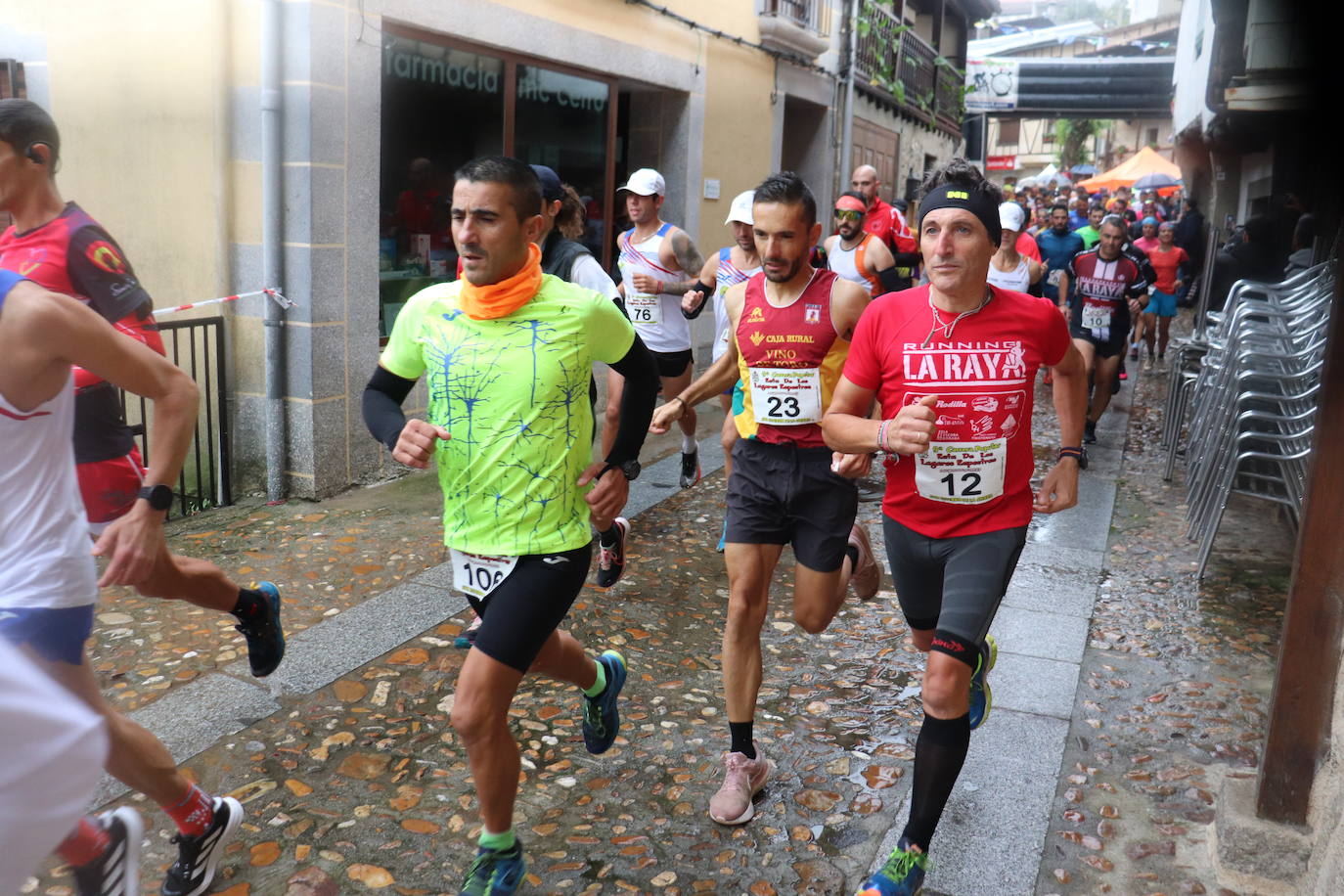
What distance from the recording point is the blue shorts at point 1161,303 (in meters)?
15.7

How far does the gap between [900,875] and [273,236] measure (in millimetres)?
5565

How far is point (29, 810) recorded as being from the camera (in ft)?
3.71

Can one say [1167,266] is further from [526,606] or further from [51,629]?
[51,629]

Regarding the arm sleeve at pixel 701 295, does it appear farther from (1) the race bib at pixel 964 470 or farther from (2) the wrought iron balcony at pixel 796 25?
(2) the wrought iron balcony at pixel 796 25

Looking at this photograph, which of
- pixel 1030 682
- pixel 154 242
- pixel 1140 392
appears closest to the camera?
pixel 1030 682

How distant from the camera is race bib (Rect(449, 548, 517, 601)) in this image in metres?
3.16

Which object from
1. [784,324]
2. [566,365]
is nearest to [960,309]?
[784,324]

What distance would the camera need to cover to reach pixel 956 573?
337 cm

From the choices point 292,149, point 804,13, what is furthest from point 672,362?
point 804,13

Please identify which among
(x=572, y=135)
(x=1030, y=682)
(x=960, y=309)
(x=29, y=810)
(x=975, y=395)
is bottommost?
(x=1030, y=682)

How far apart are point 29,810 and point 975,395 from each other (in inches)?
108

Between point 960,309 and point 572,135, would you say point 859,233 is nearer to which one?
point 572,135

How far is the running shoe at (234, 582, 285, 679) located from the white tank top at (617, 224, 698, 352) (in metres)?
4.08

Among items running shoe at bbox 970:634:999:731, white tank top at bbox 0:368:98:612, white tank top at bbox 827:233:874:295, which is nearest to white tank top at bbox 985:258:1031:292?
white tank top at bbox 827:233:874:295
